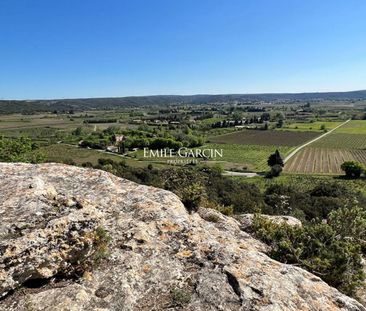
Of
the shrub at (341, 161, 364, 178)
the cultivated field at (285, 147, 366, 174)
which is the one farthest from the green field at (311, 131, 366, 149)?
the shrub at (341, 161, 364, 178)

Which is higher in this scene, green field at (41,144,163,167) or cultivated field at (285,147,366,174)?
green field at (41,144,163,167)

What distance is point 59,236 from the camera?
6.62m

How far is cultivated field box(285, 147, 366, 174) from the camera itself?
271ft

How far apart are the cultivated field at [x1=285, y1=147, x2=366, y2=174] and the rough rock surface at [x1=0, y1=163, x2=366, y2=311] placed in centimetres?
7618

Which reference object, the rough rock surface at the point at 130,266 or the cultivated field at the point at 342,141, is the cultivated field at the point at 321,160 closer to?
the cultivated field at the point at 342,141

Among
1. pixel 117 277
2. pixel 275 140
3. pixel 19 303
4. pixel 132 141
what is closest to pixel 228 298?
pixel 117 277

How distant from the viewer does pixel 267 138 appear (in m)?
134

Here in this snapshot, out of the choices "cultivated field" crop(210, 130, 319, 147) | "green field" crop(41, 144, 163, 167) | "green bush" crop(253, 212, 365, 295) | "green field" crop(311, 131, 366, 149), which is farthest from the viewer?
"cultivated field" crop(210, 130, 319, 147)

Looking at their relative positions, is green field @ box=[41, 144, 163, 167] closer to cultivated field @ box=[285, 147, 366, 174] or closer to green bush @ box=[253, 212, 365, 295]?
cultivated field @ box=[285, 147, 366, 174]

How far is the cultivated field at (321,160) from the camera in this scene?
8262cm

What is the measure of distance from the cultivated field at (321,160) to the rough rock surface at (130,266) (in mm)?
76178

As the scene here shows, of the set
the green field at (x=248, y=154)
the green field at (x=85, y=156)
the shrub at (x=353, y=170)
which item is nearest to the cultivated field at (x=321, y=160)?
the shrub at (x=353, y=170)

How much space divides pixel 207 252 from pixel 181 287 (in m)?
1.31

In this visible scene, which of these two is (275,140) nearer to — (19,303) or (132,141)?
(132,141)
